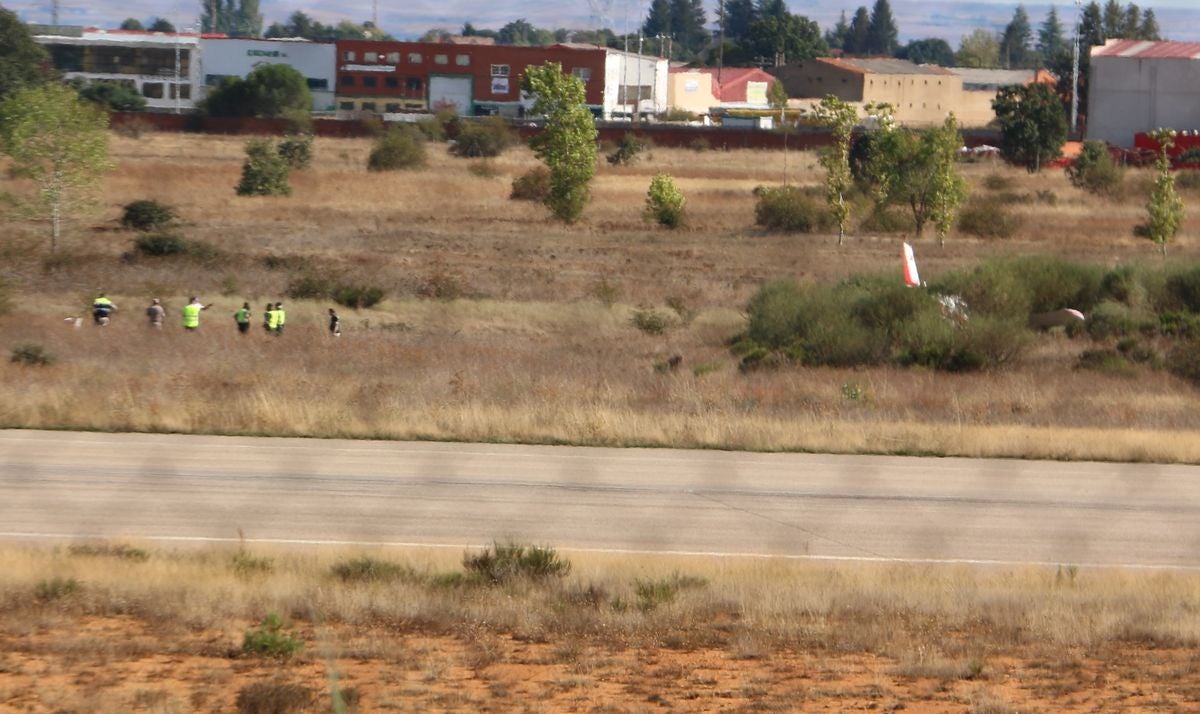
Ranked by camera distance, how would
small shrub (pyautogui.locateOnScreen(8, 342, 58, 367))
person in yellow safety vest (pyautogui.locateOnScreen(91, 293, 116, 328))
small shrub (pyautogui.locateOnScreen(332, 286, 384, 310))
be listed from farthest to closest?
small shrub (pyautogui.locateOnScreen(332, 286, 384, 310)) → person in yellow safety vest (pyautogui.locateOnScreen(91, 293, 116, 328)) → small shrub (pyautogui.locateOnScreen(8, 342, 58, 367))

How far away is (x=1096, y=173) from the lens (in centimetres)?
6612

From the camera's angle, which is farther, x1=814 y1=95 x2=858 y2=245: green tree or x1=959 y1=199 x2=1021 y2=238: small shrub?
x1=959 y1=199 x2=1021 y2=238: small shrub

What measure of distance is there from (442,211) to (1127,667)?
47940 mm

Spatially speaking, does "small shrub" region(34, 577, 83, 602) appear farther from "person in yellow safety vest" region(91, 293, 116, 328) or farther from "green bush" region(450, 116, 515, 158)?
"green bush" region(450, 116, 515, 158)

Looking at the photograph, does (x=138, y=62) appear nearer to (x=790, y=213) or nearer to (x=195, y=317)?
(x=790, y=213)

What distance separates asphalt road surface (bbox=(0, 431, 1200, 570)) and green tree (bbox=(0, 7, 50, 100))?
248ft

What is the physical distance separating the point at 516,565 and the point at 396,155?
6010 cm

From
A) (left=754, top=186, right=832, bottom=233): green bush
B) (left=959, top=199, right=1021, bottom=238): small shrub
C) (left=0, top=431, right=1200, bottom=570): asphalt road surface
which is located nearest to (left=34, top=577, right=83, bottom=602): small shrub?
(left=0, top=431, right=1200, bottom=570): asphalt road surface

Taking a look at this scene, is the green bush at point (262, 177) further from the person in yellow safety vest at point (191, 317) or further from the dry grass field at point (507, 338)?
the person in yellow safety vest at point (191, 317)

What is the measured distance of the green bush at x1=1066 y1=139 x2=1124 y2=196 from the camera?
65.9m

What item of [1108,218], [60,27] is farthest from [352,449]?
[60,27]

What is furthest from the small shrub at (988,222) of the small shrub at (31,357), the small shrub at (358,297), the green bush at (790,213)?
the small shrub at (31,357)

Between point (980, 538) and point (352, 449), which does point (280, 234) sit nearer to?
point (352, 449)

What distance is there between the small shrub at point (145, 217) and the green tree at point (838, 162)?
2308 cm
